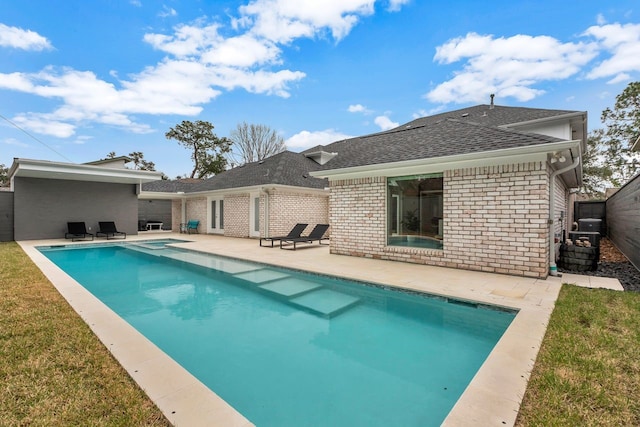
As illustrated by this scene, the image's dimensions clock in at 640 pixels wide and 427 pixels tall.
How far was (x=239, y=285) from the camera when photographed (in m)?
6.77

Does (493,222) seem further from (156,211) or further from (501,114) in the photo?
(156,211)

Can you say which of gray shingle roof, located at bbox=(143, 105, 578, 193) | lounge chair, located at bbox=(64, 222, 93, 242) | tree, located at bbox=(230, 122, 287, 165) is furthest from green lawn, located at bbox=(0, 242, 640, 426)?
tree, located at bbox=(230, 122, 287, 165)

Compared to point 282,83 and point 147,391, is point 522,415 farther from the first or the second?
point 282,83

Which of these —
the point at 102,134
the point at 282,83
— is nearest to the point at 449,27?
the point at 282,83

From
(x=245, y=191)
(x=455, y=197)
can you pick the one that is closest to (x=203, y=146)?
(x=245, y=191)

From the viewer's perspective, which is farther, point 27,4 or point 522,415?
point 27,4

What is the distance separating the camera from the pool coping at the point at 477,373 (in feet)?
A: 6.82

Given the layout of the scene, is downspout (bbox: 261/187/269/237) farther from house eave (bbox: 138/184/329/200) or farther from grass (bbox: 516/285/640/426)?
grass (bbox: 516/285/640/426)

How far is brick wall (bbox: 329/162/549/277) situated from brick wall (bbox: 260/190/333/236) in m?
7.01

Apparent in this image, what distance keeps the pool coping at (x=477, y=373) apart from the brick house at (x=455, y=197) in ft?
2.29

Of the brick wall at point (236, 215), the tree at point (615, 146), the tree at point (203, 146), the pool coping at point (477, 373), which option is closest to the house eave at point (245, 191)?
the brick wall at point (236, 215)

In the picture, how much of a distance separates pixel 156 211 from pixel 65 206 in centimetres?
783

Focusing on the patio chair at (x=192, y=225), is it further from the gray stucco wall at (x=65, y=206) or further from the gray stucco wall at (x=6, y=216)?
the gray stucco wall at (x=6, y=216)

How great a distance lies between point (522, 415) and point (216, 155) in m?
36.3
